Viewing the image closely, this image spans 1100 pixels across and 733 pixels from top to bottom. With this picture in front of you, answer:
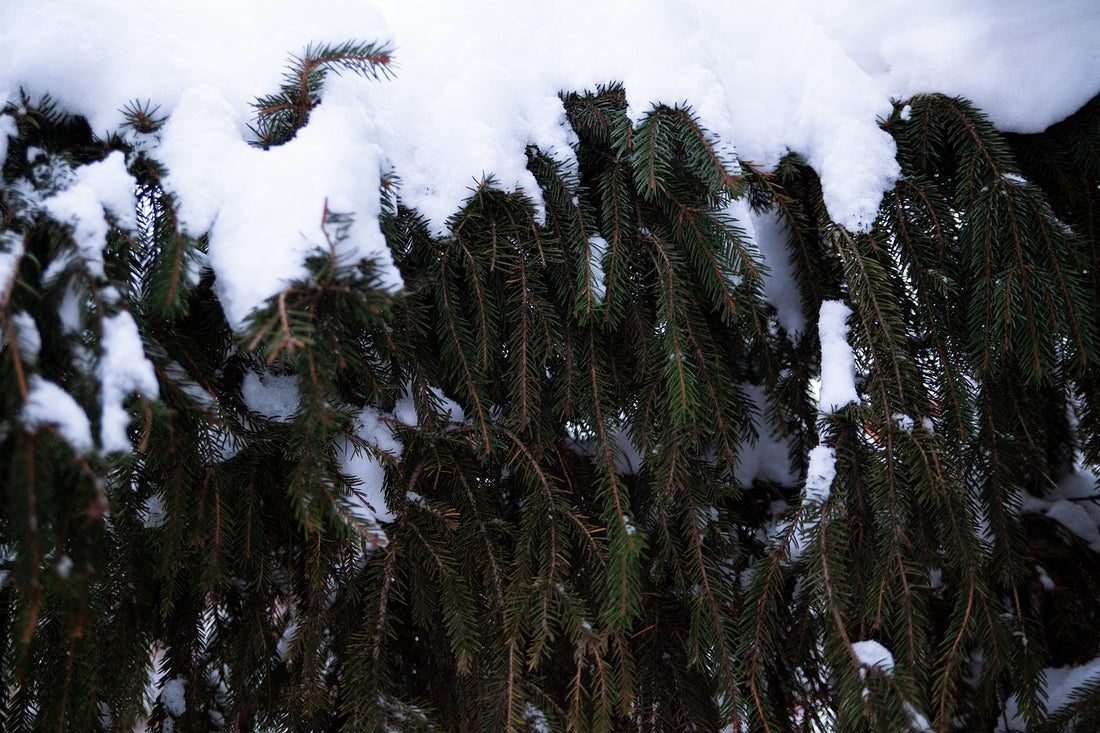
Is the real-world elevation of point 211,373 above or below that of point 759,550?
above

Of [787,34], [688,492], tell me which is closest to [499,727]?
[688,492]

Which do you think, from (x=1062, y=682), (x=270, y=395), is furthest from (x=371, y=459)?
(x=1062, y=682)

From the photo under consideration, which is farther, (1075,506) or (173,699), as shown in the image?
(1075,506)

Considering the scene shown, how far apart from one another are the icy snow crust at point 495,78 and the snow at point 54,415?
0.29 metres

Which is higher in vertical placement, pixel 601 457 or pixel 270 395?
pixel 270 395

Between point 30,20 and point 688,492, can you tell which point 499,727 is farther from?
point 30,20

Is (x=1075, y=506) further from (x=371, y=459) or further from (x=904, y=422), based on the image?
(x=371, y=459)

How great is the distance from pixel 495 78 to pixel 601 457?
83 cm

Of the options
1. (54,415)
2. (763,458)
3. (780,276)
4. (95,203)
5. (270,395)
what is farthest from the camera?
(763,458)

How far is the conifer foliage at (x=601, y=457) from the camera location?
1146 millimetres

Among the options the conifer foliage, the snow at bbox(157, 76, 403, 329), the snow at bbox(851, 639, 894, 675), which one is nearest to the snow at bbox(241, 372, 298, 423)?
the conifer foliage

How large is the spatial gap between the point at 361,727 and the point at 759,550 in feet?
3.32

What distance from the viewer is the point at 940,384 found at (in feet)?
4.17

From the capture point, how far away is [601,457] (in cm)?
125
